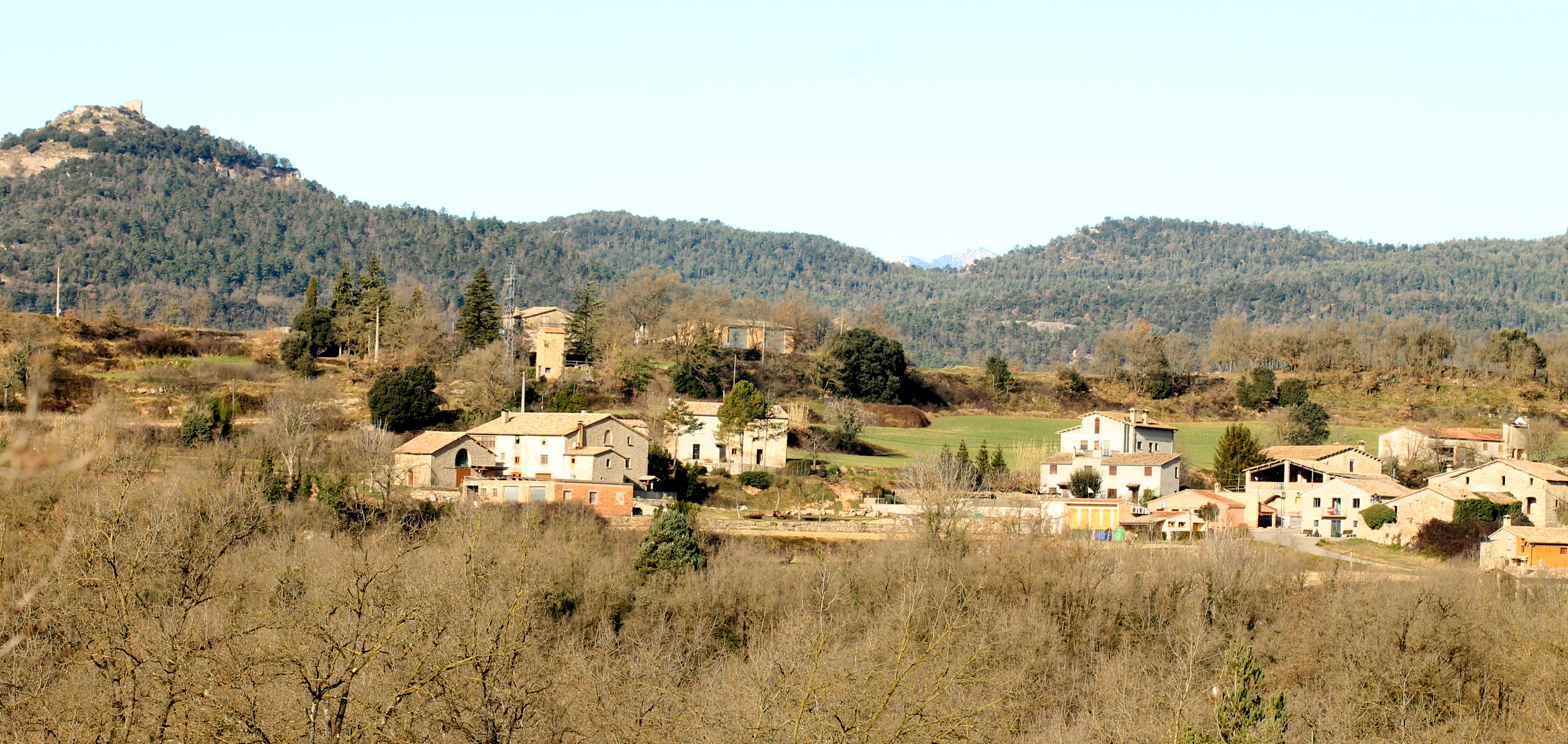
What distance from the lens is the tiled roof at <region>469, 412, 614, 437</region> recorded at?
4409 centimetres

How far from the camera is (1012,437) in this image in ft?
192

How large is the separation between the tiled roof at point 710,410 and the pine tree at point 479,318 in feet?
52.3

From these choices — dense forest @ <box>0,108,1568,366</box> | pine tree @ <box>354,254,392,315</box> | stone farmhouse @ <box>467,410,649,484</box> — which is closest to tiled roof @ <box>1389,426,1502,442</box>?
stone farmhouse @ <box>467,410,649,484</box>

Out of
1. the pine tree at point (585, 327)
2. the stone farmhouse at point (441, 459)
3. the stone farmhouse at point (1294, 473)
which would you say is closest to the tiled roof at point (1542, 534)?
the stone farmhouse at point (1294, 473)

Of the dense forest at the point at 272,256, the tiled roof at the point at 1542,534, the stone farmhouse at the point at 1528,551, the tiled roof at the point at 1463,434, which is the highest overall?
the dense forest at the point at 272,256

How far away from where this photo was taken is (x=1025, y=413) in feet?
227

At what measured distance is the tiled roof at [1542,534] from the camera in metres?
33.7

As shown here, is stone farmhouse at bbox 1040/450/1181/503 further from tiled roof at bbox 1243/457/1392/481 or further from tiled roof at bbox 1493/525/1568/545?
tiled roof at bbox 1493/525/1568/545

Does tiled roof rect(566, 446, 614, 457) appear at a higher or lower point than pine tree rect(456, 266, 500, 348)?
lower

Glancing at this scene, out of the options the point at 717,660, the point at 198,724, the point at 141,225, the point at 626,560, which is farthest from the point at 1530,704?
the point at 141,225

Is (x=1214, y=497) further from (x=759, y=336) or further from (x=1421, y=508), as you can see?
(x=759, y=336)

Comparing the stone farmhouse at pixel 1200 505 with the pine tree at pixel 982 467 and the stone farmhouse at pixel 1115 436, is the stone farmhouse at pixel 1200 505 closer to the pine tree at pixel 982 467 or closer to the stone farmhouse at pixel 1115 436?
the pine tree at pixel 982 467

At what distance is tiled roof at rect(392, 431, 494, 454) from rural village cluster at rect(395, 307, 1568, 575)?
70mm

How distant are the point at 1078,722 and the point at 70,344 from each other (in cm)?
4534
